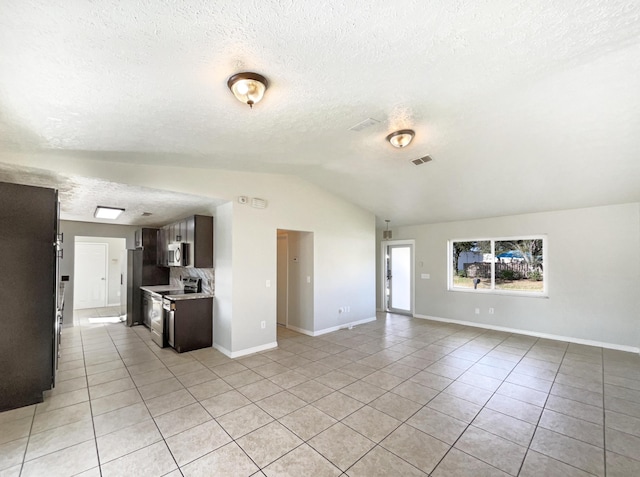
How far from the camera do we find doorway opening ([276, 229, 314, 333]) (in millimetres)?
5628

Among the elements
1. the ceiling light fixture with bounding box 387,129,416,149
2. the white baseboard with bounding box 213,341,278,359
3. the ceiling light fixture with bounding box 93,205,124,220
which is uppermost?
the ceiling light fixture with bounding box 387,129,416,149

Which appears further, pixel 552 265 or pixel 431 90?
pixel 552 265

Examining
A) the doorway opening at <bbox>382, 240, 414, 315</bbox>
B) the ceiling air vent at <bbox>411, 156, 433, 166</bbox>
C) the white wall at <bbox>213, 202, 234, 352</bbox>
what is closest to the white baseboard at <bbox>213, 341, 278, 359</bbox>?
the white wall at <bbox>213, 202, 234, 352</bbox>

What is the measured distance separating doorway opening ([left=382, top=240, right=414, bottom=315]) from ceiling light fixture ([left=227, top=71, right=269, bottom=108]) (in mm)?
6092

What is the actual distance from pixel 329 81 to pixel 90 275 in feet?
32.4

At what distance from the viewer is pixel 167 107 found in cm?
227

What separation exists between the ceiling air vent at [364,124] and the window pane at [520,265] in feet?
15.5

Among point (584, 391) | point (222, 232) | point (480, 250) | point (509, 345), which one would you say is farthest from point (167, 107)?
point (480, 250)

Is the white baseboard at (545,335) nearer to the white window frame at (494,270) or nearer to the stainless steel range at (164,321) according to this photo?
the white window frame at (494,270)

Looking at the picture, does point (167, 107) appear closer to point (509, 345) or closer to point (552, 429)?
point (552, 429)

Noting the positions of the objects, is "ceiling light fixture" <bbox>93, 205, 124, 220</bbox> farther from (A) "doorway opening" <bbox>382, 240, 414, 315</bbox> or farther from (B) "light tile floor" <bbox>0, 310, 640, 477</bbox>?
(A) "doorway opening" <bbox>382, 240, 414, 315</bbox>

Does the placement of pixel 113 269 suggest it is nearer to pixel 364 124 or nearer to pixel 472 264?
pixel 364 124

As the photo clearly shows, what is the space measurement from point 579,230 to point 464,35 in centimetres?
510

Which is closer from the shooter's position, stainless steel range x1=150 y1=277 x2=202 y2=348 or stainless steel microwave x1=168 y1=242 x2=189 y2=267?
stainless steel range x1=150 y1=277 x2=202 y2=348
